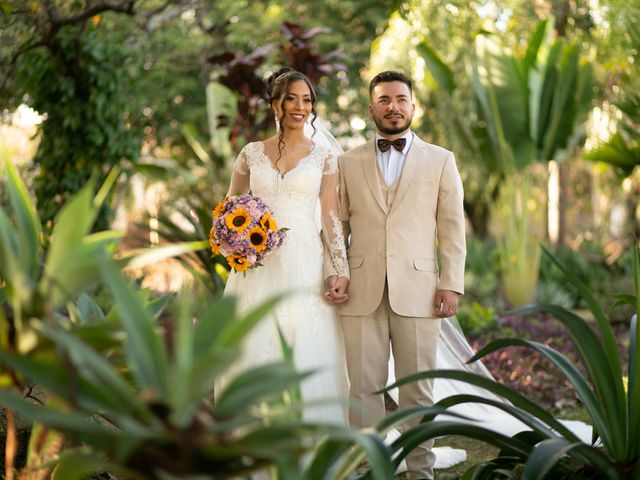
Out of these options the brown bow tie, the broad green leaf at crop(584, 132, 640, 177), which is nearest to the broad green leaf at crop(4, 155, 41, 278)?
the brown bow tie

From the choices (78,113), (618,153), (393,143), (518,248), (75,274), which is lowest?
(518,248)

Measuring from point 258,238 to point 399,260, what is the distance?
0.71 m

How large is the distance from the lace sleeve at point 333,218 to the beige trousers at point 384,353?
276 mm

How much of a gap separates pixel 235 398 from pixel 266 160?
272 cm

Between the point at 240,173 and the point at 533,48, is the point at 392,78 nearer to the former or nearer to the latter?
the point at 240,173

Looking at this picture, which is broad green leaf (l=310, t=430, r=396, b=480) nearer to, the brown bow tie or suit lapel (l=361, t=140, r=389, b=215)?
suit lapel (l=361, t=140, r=389, b=215)

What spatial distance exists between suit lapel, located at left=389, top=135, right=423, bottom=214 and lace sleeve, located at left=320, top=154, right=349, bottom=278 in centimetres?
30

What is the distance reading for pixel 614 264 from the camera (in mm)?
12625

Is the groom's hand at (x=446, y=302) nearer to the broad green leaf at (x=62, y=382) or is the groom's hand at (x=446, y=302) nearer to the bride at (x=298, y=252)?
the bride at (x=298, y=252)

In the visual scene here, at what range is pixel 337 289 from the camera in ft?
14.6

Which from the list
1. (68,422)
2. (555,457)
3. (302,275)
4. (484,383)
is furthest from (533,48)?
(68,422)

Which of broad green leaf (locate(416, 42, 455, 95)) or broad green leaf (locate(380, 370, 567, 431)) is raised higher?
broad green leaf (locate(416, 42, 455, 95))

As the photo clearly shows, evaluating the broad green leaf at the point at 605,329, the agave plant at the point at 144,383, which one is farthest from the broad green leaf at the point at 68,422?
the broad green leaf at the point at 605,329

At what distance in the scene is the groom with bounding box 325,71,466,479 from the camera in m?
4.36
